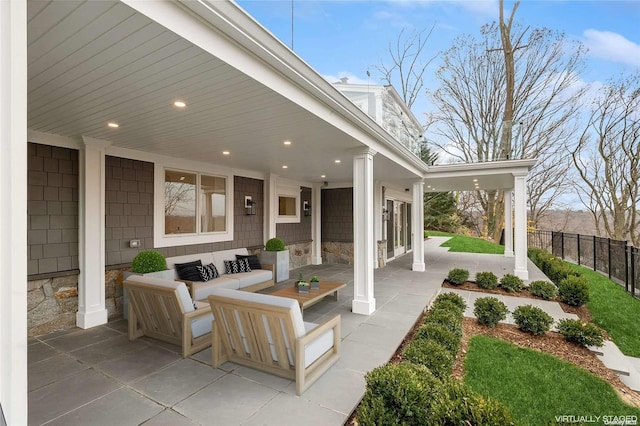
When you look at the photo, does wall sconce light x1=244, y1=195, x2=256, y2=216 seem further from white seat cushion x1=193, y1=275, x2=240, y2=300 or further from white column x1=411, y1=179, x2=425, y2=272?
white column x1=411, y1=179, x2=425, y2=272

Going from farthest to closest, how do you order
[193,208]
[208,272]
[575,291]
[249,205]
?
[249,205]
[193,208]
[575,291]
[208,272]

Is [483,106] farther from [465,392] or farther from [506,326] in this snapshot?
[465,392]

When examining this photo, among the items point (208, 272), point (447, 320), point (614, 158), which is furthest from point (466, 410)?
point (614, 158)

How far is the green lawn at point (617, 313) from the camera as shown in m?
4.41

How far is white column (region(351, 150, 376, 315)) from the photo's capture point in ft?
16.0

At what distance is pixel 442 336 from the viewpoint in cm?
349

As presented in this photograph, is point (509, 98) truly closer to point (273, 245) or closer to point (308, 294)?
point (273, 245)

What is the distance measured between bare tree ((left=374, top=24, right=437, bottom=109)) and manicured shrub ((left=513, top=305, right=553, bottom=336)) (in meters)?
13.4

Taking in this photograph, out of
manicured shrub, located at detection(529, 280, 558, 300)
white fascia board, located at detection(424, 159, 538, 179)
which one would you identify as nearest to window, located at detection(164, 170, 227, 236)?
white fascia board, located at detection(424, 159, 538, 179)

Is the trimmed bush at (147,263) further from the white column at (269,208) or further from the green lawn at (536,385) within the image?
the green lawn at (536,385)

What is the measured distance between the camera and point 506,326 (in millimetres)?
4820

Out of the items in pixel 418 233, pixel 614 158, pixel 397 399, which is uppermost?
pixel 614 158

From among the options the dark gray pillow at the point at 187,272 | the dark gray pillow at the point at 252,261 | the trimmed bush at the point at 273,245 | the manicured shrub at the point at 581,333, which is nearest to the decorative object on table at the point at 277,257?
the trimmed bush at the point at 273,245

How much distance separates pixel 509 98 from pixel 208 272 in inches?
597
